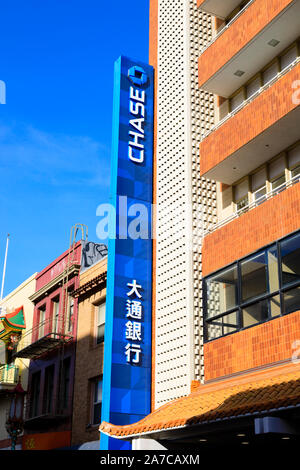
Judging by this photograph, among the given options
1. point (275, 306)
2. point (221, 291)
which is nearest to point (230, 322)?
point (221, 291)

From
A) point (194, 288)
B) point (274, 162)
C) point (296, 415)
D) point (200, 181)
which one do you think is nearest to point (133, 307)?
point (194, 288)

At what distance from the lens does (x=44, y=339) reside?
29688 millimetres

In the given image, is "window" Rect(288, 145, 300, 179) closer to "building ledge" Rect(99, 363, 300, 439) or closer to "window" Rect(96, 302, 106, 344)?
"building ledge" Rect(99, 363, 300, 439)

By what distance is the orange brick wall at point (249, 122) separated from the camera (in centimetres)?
1830

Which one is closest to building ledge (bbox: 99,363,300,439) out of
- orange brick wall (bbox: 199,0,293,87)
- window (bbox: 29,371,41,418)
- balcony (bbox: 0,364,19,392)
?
orange brick wall (bbox: 199,0,293,87)

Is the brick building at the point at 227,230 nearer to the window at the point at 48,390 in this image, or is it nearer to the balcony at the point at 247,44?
the balcony at the point at 247,44

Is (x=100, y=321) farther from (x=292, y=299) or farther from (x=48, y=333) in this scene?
(x=292, y=299)

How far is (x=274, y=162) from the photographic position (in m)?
20.3

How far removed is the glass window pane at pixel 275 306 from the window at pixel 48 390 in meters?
16.8

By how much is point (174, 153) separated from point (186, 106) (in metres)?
1.75

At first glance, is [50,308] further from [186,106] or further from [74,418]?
[186,106]

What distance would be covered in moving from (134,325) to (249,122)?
25.4 ft
